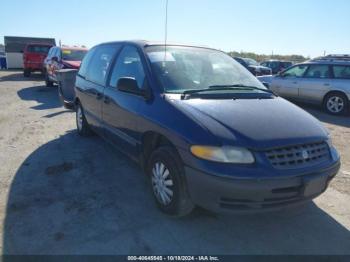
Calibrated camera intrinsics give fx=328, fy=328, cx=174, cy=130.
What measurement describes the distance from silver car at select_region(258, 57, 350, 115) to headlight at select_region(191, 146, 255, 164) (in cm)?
708

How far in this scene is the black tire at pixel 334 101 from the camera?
364 inches

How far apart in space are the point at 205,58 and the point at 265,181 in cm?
213

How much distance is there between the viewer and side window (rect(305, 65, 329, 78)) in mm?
9621

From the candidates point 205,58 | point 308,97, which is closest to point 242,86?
point 205,58

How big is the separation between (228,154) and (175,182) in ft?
2.03

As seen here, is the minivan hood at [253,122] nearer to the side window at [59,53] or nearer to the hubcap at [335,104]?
the hubcap at [335,104]

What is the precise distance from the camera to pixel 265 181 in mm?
2654

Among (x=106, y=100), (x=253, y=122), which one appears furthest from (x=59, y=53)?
(x=253, y=122)

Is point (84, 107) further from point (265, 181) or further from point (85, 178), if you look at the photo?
point (265, 181)

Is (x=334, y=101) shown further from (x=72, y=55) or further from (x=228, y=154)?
(x=72, y=55)

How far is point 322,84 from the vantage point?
962 centimetres

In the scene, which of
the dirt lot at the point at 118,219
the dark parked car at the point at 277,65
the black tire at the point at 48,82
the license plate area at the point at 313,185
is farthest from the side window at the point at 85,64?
the dark parked car at the point at 277,65

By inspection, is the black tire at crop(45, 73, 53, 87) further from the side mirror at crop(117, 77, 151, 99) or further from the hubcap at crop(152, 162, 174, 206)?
the hubcap at crop(152, 162, 174, 206)

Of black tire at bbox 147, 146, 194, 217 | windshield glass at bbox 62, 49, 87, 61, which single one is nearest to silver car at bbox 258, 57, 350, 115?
black tire at bbox 147, 146, 194, 217
